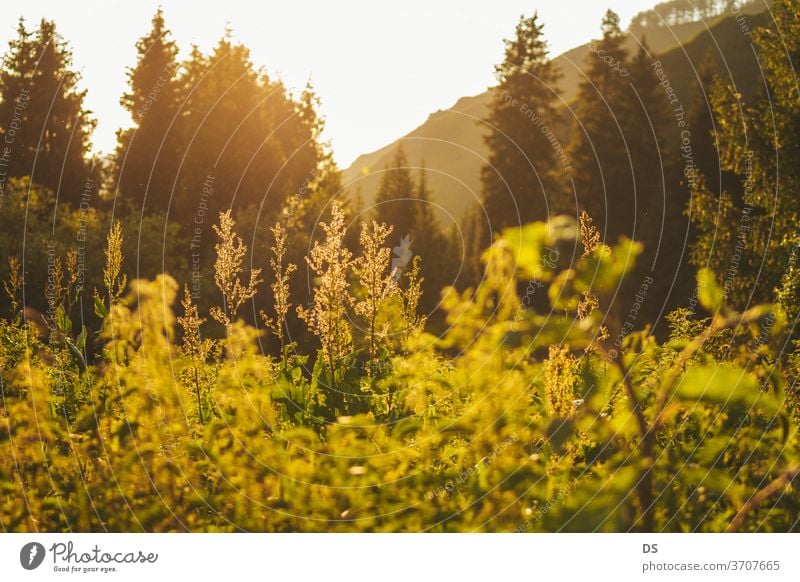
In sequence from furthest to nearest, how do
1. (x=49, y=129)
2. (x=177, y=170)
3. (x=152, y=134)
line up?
(x=152, y=134) → (x=177, y=170) → (x=49, y=129)

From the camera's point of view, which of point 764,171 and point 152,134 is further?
point 152,134

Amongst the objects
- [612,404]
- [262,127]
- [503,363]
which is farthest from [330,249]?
[262,127]

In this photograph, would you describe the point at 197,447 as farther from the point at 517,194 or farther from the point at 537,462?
the point at 517,194

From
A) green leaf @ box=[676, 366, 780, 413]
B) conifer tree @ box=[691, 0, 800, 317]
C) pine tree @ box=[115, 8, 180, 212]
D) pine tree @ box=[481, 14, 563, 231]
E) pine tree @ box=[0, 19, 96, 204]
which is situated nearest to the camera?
green leaf @ box=[676, 366, 780, 413]

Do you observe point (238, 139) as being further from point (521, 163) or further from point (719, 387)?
point (719, 387)

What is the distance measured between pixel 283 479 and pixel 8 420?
1.57 meters

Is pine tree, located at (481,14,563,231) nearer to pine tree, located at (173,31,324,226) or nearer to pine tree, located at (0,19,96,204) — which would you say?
pine tree, located at (173,31,324,226)

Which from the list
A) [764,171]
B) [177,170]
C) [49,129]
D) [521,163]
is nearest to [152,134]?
[177,170]

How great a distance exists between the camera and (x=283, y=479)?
9.55 ft

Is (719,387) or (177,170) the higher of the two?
(177,170)

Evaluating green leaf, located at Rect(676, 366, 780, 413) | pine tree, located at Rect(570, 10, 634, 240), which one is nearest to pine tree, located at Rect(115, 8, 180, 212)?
pine tree, located at Rect(570, 10, 634, 240)

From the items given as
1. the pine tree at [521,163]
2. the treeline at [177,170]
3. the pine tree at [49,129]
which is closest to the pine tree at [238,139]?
the treeline at [177,170]

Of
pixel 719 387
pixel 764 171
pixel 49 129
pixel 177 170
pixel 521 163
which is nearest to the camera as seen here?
pixel 719 387

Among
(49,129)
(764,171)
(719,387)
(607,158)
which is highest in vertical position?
(49,129)
